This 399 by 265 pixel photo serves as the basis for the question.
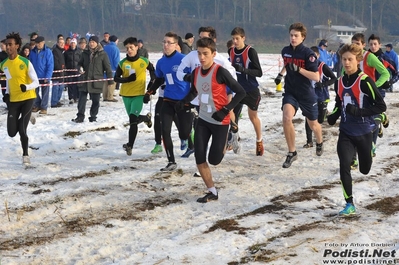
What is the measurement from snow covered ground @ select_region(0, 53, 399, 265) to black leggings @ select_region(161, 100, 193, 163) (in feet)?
1.33

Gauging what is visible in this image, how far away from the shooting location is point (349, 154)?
23.3 ft

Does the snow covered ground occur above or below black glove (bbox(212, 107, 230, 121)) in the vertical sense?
below

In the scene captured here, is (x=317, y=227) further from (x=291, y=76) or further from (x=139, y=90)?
(x=139, y=90)

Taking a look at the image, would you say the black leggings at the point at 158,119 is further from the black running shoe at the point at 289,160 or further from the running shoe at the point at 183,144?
the black running shoe at the point at 289,160

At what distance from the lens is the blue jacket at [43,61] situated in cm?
1529

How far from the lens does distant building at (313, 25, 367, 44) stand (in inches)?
3285

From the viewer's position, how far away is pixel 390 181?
866cm

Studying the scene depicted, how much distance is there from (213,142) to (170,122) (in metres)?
1.86

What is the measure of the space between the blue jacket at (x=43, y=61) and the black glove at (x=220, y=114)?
857 cm

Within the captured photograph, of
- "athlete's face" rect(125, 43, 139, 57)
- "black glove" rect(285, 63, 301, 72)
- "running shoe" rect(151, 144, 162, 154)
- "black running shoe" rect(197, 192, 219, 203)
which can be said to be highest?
"athlete's face" rect(125, 43, 139, 57)

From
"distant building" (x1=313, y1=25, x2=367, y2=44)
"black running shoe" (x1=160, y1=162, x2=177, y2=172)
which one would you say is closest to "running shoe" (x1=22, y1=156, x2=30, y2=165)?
"black running shoe" (x1=160, y1=162, x2=177, y2=172)

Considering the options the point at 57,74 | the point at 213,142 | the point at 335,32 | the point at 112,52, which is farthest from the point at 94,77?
the point at 335,32

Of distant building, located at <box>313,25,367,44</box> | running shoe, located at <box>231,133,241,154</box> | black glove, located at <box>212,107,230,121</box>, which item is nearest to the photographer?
black glove, located at <box>212,107,230,121</box>

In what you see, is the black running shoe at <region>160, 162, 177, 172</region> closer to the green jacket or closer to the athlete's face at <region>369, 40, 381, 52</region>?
the athlete's face at <region>369, 40, 381, 52</region>
